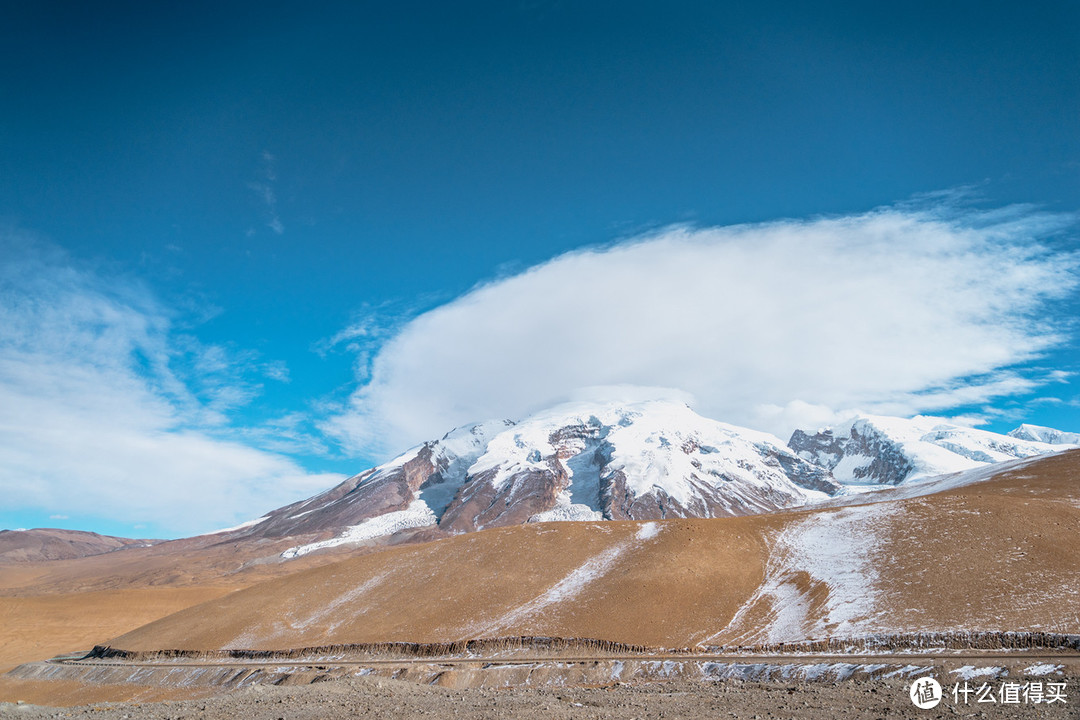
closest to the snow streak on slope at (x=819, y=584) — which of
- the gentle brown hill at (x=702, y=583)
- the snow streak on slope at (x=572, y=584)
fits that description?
the gentle brown hill at (x=702, y=583)

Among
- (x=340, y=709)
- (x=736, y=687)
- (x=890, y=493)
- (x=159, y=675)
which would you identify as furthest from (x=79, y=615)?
(x=890, y=493)

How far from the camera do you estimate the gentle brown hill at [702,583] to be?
121ft

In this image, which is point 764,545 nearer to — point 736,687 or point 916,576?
point 916,576

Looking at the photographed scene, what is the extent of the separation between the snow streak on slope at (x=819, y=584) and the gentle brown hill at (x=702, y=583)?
14cm

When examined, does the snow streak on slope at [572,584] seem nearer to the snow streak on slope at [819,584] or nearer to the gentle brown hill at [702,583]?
the gentle brown hill at [702,583]

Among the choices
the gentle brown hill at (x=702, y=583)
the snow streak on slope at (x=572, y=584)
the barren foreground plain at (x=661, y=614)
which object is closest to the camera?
the barren foreground plain at (x=661, y=614)

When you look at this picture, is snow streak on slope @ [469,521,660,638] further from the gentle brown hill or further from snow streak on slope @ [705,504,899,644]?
snow streak on slope @ [705,504,899,644]

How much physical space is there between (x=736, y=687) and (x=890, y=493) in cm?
10472

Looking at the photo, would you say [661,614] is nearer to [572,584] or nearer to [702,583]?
[702,583]

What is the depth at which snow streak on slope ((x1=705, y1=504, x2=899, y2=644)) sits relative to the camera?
37.0m

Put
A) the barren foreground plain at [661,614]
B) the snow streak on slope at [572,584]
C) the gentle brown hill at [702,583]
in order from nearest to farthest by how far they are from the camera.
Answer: the barren foreground plain at [661,614]
the gentle brown hill at [702,583]
the snow streak on slope at [572,584]

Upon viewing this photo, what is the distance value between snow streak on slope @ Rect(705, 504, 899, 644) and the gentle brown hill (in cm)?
14

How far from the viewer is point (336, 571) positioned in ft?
210

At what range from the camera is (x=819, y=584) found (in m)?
43.9
